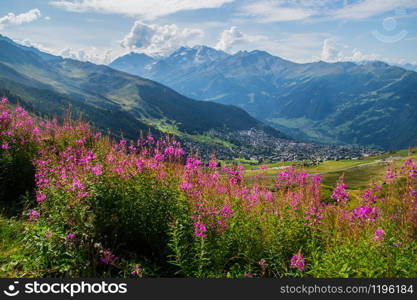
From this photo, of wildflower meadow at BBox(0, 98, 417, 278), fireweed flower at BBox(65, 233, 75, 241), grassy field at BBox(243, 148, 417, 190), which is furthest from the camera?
grassy field at BBox(243, 148, 417, 190)

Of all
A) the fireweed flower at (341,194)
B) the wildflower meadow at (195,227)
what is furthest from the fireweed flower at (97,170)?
the fireweed flower at (341,194)

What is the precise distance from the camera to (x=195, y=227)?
255 inches

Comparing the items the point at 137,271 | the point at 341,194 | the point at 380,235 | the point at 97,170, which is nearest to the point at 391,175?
the point at 341,194

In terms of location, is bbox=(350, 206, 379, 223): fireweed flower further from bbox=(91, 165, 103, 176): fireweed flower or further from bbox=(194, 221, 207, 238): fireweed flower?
bbox=(91, 165, 103, 176): fireweed flower

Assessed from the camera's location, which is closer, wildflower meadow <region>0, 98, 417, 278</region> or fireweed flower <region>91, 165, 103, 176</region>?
wildflower meadow <region>0, 98, 417, 278</region>

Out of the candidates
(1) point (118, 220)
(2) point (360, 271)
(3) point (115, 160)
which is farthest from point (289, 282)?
(3) point (115, 160)

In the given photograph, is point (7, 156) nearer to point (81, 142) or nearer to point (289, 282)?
point (81, 142)

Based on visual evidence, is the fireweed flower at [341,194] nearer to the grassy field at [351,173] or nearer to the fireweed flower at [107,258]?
the grassy field at [351,173]

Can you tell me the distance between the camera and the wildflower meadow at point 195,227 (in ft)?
19.9

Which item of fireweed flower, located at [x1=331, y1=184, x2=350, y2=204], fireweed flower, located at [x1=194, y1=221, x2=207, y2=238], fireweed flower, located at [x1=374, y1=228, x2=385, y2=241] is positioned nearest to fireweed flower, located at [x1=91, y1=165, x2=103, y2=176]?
fireweed flower, located at [x1=194, y1=221, x2=207, y2=238]

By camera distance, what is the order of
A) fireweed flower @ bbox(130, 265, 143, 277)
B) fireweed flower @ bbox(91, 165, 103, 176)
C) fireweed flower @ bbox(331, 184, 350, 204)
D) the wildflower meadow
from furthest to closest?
fireweed flower @ bbox(331, 184, 350, 204) → fireweed flower @ bbox(91, 165, 103, 176) → the wildflower meadow → fireweed flower @ bbox(130, 265, 143, 277)

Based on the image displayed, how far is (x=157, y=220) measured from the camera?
23.4 feet

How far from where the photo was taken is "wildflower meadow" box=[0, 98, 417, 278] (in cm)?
605

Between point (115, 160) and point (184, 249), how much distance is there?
3272mm
